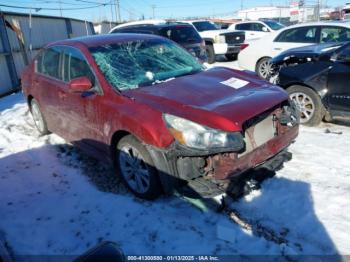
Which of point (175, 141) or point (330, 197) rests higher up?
point (175, 141)

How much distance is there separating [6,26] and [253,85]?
10.1m

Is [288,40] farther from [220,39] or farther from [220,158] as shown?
[220,158]

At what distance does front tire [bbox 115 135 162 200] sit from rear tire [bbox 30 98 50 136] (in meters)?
2.48

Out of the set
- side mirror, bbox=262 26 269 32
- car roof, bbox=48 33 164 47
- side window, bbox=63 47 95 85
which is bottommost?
side mirror, bbox=262 26 269 32

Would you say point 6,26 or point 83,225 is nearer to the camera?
point 83,225

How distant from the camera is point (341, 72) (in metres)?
5.26

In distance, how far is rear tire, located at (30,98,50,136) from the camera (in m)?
5.93

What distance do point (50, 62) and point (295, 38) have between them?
670cm

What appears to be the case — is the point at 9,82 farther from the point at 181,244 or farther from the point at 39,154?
the point at 181,244

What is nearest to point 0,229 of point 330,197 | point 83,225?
point 83,225

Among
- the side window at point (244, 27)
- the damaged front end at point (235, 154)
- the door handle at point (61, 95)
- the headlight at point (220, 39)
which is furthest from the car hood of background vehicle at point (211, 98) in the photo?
the side window at point (244, 27)

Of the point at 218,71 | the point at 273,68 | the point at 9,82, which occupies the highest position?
the point at 218,71

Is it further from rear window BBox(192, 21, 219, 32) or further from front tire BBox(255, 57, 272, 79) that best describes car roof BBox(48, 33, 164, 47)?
rear window BBox(192, 21, 219, 32)

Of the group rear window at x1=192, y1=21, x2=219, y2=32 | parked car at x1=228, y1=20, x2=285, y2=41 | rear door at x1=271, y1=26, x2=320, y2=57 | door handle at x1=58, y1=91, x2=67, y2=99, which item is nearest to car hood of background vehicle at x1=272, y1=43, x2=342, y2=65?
rear door at x1=271, y1=26, x2=320, y2=57
